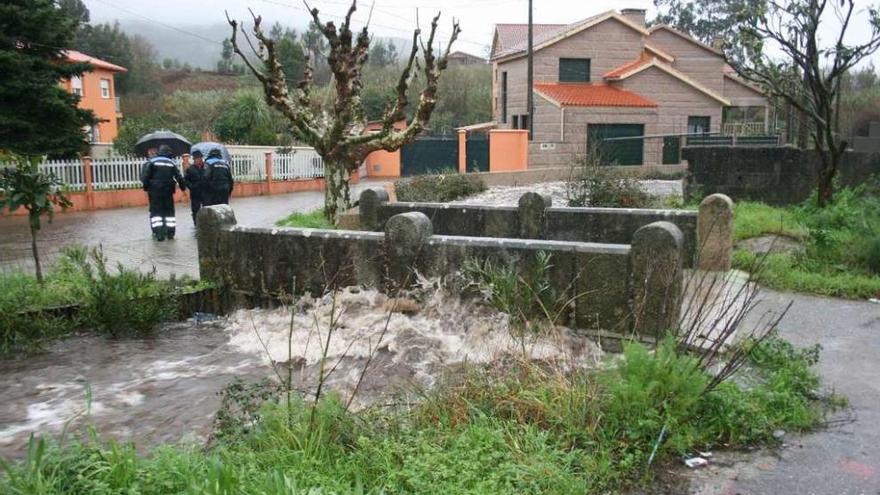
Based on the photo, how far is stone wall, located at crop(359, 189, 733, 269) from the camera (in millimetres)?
9789

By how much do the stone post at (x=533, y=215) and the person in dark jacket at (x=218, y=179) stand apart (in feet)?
20.7

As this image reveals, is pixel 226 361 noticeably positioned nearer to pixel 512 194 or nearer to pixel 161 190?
pixel 161 190

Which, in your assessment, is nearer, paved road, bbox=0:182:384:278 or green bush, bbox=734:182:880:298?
green bush, bbox=734:182:880:298

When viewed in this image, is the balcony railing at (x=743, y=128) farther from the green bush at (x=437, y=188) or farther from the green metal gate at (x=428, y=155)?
the green bush at (x=437, y=188)

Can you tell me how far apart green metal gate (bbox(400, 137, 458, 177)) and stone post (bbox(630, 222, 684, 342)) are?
2721 cm

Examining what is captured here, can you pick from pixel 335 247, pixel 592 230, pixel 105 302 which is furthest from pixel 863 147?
pixel 105 302

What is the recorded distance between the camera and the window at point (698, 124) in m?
38.3

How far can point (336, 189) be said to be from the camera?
13.1 m

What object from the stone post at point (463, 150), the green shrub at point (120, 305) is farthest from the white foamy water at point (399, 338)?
the stone post at point (463, 150)

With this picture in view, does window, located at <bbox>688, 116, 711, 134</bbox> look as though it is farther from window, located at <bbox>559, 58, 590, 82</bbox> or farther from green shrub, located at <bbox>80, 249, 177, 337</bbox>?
green shrub, located at <bbox>80, 249, 177, 337</bbox>

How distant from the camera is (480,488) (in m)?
4.07

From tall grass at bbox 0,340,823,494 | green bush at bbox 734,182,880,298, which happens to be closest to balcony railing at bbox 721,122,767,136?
green bush at bbox 734,182,880,298

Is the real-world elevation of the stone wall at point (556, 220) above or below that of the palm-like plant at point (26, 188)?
below

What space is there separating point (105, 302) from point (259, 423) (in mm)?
4422
